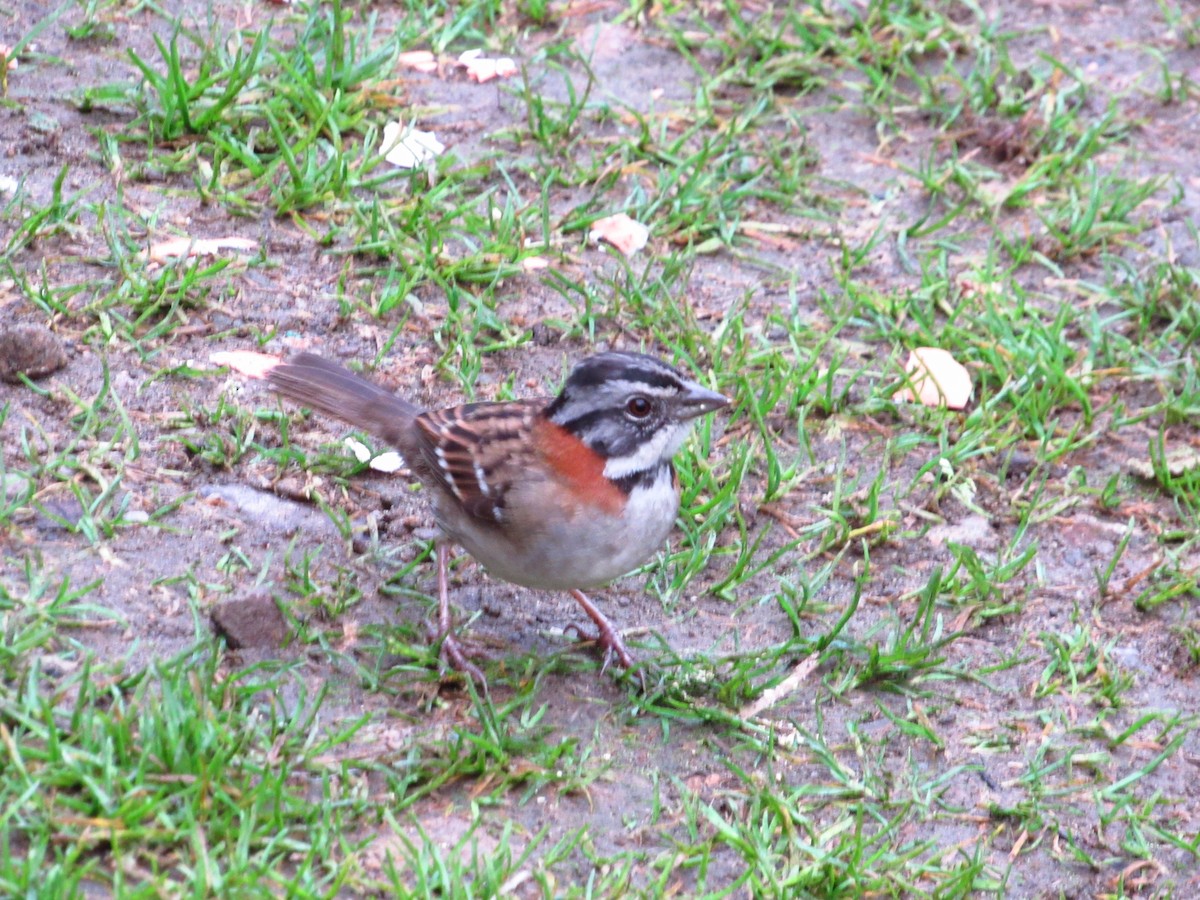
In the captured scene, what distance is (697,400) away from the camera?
4.61 m

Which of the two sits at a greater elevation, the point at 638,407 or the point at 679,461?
the point at 638,407

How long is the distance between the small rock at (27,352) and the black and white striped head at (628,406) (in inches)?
73.8

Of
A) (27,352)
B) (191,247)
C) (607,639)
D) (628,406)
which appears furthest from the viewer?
(191,247)

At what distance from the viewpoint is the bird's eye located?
4.58m

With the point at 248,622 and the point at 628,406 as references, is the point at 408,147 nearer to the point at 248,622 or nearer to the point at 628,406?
the point at 628,406

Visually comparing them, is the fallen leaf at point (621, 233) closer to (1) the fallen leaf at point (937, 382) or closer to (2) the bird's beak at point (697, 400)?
(1) the fallen leaf at point (937, 382)

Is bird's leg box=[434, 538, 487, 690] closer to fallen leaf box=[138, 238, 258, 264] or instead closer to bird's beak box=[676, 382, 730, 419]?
bird's beak box=[676, 382, 730, 419]

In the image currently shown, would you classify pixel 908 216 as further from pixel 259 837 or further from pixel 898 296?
pixel 259 837

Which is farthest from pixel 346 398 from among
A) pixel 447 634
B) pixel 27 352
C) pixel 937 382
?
pixel 937 382

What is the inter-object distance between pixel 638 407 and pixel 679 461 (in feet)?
3.31

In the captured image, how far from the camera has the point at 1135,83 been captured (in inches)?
305

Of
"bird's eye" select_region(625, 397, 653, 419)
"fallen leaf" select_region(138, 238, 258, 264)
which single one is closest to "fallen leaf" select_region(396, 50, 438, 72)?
"fallen leaf" select_region(138, 238, 258, 264)

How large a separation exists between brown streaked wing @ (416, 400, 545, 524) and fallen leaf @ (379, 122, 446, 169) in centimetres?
191

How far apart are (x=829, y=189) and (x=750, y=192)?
1.53ft
